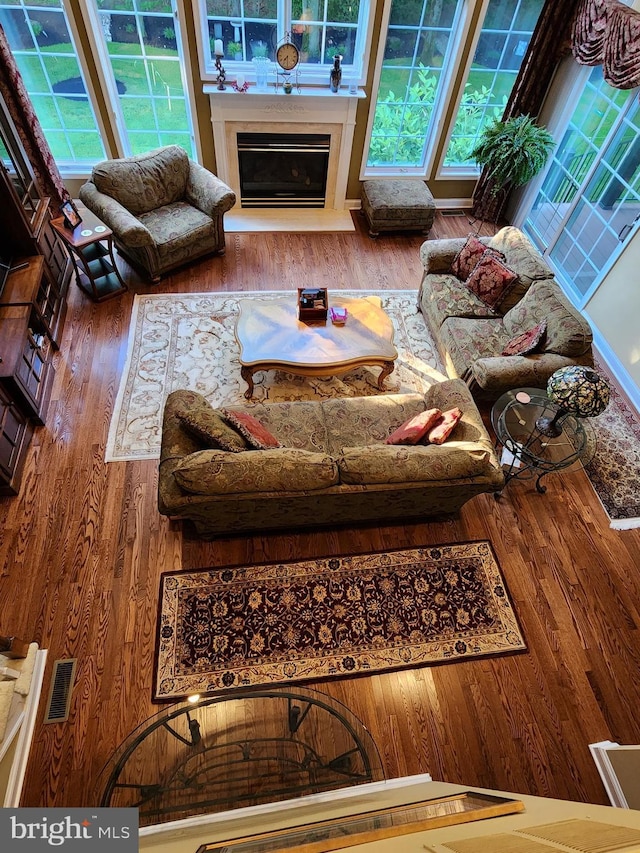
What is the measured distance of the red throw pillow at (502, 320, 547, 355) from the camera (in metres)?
3.49

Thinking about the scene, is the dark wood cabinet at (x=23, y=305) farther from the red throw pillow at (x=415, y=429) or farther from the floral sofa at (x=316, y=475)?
the red throw pillow at (x=415, y=429)

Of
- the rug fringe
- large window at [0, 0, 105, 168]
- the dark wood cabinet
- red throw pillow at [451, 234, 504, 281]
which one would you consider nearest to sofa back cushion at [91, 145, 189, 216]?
the dark wood cabinet

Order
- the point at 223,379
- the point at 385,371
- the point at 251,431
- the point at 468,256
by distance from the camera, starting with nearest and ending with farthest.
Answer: the point at 251,431
the point at 385,371
the point at 223,379
the point at 468,256

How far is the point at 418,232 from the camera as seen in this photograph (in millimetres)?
5523

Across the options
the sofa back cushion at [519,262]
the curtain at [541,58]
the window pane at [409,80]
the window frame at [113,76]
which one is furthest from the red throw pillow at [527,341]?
the window frame at [113,76]

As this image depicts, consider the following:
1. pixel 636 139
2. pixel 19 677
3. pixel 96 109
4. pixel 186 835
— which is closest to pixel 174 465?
pixel 19 677

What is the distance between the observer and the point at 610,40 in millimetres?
3859

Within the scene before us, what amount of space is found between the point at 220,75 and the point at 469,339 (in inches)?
137

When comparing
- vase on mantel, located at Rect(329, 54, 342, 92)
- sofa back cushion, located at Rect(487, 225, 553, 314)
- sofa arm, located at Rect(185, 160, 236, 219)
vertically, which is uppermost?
vase on mantel, located at Rect(329, 54, 342, 92)

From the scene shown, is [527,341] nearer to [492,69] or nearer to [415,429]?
[415,429]

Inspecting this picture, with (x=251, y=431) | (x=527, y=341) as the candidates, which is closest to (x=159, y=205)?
(x=251, y=431)

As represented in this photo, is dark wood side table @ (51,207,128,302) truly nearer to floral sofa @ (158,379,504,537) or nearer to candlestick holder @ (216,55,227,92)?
candlestick holder @ (216,55,227,92)

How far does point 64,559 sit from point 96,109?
4.30 meters

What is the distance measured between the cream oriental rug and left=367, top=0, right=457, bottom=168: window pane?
2.17 meters
